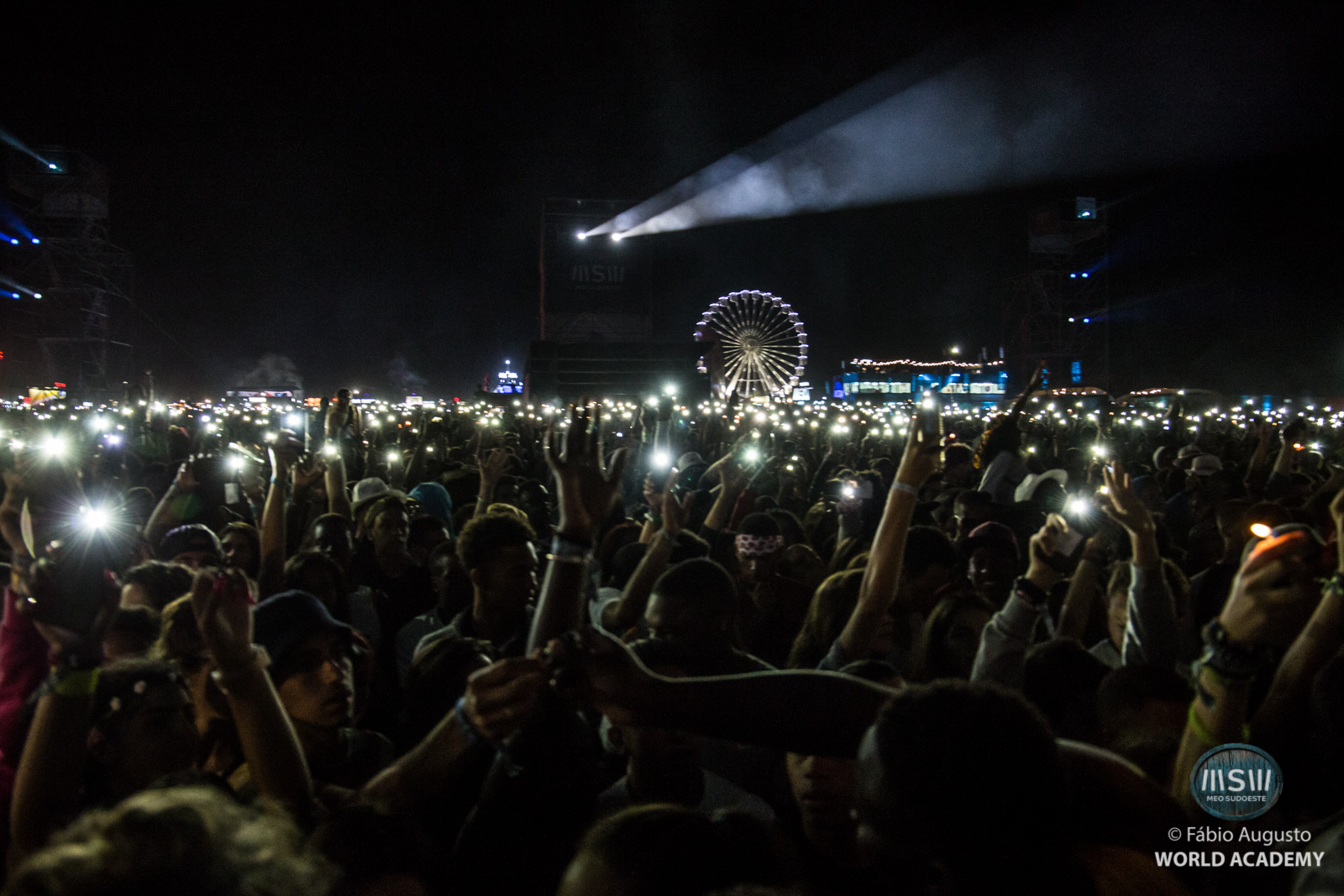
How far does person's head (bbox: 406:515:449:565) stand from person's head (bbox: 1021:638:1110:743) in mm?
3958

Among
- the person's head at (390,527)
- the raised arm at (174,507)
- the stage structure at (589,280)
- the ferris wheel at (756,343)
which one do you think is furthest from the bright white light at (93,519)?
the stage structure at (589,280)

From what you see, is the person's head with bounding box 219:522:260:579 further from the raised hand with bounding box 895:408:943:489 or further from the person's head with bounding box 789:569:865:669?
the raised hand with bounding box 895:408:943:489

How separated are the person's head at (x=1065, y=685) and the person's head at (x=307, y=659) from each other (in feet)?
7.43

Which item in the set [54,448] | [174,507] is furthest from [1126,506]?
[174,507]

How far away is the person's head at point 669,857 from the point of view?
1.60m

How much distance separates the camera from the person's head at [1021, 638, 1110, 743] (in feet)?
9.40

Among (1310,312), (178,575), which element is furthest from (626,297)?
(178,575)

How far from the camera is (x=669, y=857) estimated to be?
1.62 metres

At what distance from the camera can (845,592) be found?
12.9 feet

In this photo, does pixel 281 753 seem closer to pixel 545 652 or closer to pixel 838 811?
pixel 545 652

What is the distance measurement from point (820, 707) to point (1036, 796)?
0.52 meters

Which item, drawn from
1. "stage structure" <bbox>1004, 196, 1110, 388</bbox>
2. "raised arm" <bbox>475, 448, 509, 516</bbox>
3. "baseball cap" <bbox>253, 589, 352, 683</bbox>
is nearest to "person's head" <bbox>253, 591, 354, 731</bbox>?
"baseball cap" <bbox>253, 589, 352, 683</bbox>

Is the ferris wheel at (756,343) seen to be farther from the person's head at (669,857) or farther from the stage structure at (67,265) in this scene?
the stage structure at (67,265)

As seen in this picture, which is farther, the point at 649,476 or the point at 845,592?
the point at 649,476
